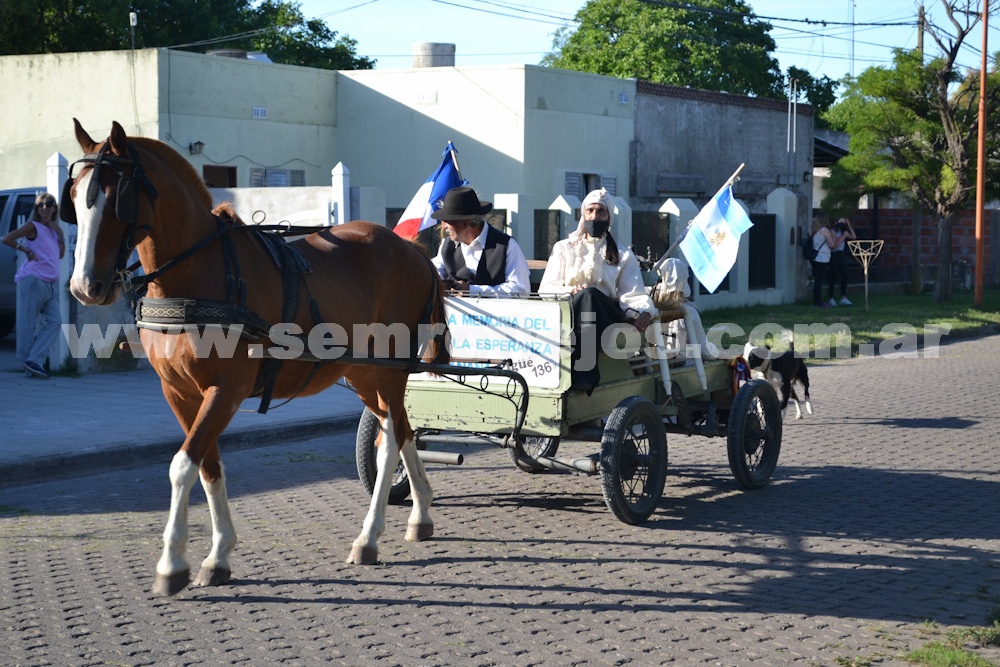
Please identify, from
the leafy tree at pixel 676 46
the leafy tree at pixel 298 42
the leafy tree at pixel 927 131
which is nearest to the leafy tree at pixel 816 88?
the leafy tree at pixel 676 46

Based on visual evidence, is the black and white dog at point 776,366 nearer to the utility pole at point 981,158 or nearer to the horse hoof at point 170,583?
the horse hoof at point 170,583

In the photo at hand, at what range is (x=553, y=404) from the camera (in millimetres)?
7586

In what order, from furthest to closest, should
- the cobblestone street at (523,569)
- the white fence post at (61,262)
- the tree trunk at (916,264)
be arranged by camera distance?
the tree trunk at (916,264) → the white fence post at (61,262) → the cobblestone street at (523,569)

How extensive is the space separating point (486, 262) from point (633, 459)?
1756 millimetres

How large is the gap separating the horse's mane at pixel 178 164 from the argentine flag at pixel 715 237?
4977 mm

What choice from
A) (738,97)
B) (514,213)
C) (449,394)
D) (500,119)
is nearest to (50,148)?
(500,119)

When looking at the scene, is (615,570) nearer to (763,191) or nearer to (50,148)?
(50,148)

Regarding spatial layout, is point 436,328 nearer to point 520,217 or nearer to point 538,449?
point 538,449

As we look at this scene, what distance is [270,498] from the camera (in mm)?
8492

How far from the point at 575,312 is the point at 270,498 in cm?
260

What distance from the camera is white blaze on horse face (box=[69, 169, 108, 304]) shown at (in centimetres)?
549

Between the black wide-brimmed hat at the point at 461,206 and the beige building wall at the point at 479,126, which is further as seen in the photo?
the beige building wall at the point at 479,126

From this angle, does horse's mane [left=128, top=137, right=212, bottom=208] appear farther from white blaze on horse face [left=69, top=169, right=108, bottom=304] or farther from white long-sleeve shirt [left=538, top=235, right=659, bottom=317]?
white long-sleeve shirt [left=538, top=235, right=659, bottom=317]

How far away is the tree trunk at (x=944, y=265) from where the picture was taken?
26.5 metres
